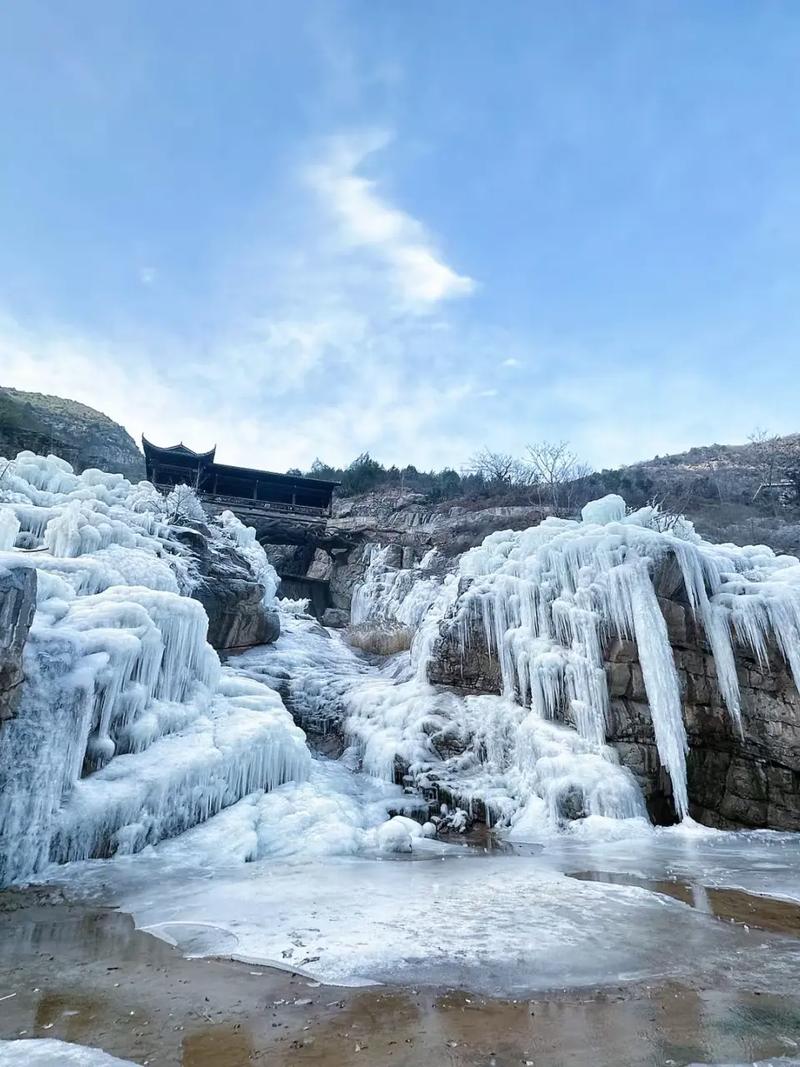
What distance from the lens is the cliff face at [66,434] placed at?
101 feet

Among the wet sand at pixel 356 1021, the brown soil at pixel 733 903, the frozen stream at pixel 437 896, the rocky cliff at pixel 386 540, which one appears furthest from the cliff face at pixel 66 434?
the brown soil at pixel 733 903

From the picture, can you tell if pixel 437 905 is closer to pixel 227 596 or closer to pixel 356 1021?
A: pixel 356 1021

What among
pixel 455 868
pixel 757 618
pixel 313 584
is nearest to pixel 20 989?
pixel 455 868

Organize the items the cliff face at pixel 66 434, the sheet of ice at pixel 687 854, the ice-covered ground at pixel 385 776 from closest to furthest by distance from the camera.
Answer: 1. the ice-covered ground at pixel 385 776
2. the sheet of ice at pixel 687 854
3. the cliff face at pixel 66 434

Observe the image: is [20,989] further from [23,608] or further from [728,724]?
[728,724]

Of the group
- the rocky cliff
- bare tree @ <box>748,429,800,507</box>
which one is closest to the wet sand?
the rocky cliff

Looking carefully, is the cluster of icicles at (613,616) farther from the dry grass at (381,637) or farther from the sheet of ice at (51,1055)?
the sheet of ice at (51,1055)

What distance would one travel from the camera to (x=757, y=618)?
34.7ft

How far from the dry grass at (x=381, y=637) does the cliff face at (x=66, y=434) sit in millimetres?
20485

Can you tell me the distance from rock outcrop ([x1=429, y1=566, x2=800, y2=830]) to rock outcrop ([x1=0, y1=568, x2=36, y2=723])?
8.33m

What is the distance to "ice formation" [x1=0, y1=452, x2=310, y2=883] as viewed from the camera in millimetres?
6496

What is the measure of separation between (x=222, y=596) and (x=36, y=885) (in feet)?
29.2

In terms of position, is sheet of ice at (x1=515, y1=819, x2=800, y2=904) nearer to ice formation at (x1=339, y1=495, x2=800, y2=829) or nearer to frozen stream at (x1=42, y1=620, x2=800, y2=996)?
frozen stream at (x1=42, y1=620, x2=800, y2=996)

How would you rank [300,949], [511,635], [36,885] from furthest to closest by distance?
[511,635] → [36,885] → [300,949]
